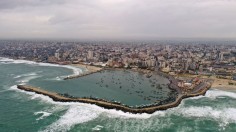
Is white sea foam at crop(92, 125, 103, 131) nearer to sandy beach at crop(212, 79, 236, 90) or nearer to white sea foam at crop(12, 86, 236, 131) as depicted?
white sea foam at crop(12, 86, 236, 131)

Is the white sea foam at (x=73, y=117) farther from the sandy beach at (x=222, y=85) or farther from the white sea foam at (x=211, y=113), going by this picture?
the sandy beach at (x=222, y=85)

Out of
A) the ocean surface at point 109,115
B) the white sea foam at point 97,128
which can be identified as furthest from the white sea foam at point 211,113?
the white sea foam at point 97,128

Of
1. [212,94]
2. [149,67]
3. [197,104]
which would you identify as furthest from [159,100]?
[149,67]

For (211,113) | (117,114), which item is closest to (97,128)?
(117,114)

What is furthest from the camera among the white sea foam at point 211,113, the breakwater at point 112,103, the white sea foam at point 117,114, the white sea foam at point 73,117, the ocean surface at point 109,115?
the breakwater at point 112,103

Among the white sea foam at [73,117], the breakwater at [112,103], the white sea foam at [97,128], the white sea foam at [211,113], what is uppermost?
the breakwater at [112,103]

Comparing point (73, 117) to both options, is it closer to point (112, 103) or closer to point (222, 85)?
point (112, 103)

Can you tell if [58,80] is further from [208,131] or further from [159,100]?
[208,131]

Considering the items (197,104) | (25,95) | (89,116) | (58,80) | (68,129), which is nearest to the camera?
(68,129)

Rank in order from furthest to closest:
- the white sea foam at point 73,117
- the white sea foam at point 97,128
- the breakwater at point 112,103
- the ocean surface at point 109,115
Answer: the breakwater at point 112,103
the ocean surface at point 109,115
the white sea foam at point 73,117
the white sea foam at point 97,128

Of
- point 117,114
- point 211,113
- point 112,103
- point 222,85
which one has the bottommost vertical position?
point 211,113

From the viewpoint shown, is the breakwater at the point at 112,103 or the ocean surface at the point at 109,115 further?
the breakwater at the point at 112,103
